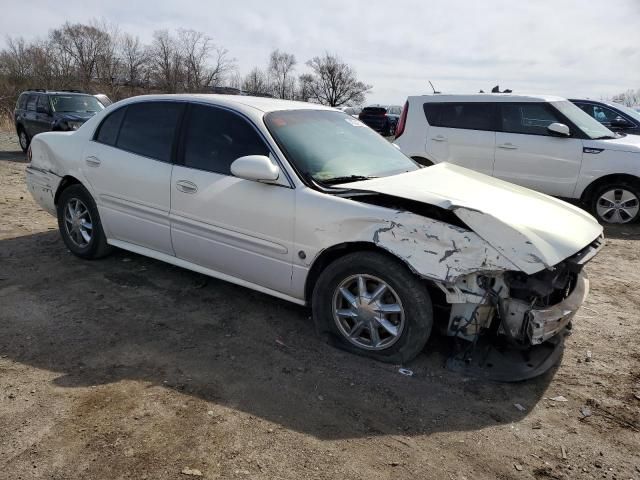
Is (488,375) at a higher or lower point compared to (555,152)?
lower

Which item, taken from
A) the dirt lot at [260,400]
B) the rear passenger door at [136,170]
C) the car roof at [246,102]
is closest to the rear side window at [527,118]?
the dirt lot at [260,400]

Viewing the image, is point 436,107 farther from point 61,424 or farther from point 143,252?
point 61,424

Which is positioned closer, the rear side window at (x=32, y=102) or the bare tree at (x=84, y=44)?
the rear side window at (x=32, y=102)

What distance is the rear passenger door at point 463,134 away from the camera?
8188 millimetres

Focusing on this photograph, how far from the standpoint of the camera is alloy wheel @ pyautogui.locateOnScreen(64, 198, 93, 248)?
490 centimetres

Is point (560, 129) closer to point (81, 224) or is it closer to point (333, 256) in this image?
point (333, 256)

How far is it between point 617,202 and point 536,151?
1.37 m

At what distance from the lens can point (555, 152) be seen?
7.68 meters

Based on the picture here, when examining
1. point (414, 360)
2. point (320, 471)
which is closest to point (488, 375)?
point (414, 360)

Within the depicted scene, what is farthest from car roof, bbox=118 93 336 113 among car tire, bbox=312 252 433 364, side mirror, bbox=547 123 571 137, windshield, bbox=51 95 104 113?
windshield, bbox=51 95 104 113

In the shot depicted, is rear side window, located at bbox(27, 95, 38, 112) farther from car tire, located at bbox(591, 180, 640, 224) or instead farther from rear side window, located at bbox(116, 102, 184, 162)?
car tire, located at bbox(591, 180, 640, 224)

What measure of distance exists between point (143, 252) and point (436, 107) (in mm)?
5896

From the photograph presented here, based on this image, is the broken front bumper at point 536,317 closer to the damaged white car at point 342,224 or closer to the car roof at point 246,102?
the damaged white car at point 342,224

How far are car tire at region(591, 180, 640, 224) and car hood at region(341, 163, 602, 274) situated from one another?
4.40 metres
